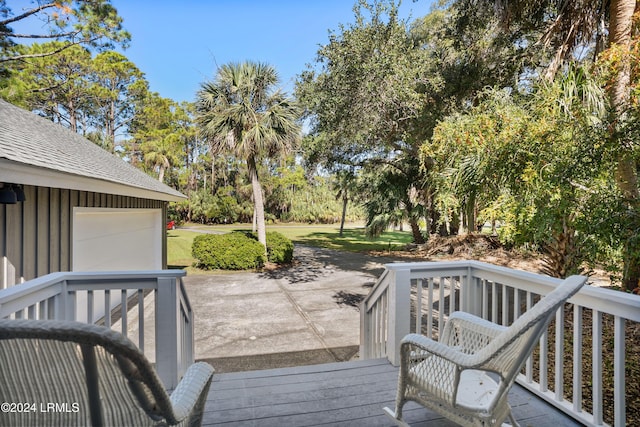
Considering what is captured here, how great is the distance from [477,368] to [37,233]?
4.65 meters

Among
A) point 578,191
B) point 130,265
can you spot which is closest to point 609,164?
point 578,191

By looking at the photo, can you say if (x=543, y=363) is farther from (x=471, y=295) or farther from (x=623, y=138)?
(x=623, y=138)

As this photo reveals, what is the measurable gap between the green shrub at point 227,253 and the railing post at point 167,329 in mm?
8731

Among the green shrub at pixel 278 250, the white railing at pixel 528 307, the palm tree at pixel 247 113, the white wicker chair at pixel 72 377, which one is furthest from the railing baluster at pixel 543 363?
the green shrub at pixel 278 250

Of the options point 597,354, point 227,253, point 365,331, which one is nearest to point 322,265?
point 227,253

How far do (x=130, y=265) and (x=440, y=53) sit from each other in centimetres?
911

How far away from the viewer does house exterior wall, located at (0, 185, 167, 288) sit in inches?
134

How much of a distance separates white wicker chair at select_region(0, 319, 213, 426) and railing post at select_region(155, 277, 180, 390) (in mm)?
1373

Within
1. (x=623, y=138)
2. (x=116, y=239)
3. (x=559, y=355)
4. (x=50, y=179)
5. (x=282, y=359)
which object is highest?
(x=623, y=138)

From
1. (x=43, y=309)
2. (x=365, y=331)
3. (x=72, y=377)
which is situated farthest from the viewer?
(x=365, y=331)

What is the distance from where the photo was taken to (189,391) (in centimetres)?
140

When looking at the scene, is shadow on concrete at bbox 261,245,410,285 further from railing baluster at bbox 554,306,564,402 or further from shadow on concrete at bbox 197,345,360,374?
railing baluster at bbox 554,306,564,402

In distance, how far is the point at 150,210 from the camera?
859 centimetres

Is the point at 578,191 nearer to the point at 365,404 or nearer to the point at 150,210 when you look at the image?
the point at 365,404
